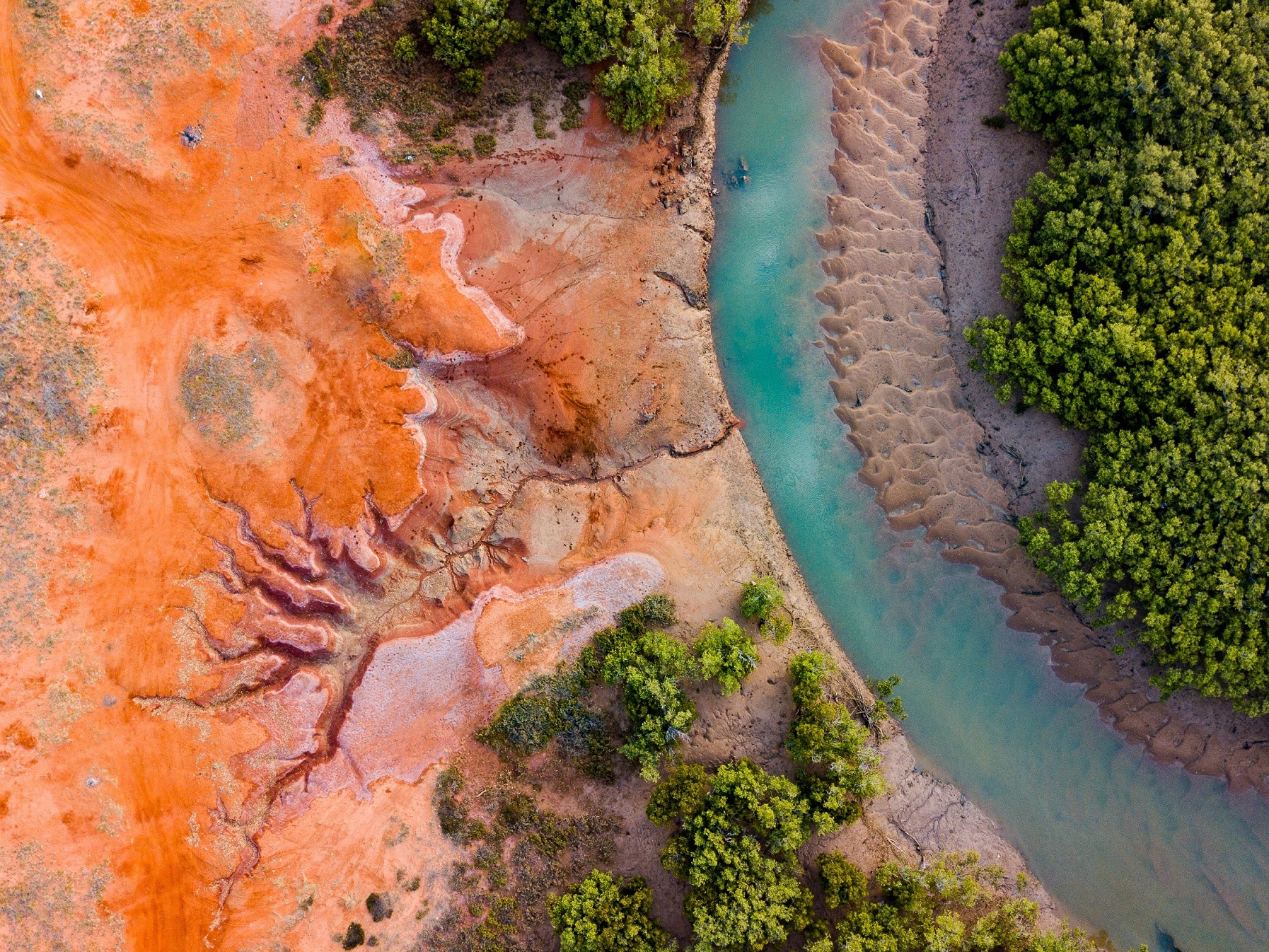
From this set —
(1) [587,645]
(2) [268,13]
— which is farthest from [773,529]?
(2) [268,13]

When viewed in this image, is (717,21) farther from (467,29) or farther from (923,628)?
(923,628)

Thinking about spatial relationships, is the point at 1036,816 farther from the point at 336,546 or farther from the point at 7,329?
the point at 7,329

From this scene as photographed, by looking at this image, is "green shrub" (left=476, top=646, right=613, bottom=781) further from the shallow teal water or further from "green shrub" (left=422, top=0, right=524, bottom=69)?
"green shrub" (left=422, top=0, right=524, bottom=69)

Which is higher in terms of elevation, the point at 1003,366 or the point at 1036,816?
the point at 1003,366

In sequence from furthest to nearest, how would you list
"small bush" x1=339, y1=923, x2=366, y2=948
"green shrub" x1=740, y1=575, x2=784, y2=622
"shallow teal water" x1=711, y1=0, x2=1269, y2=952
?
"shallow teal water" x1=711, y1=0, x2=1269, y2=952 < "green shrub" x1=740, y1=575, x2=784, y2=622 < "small bush" x1=339, y1=923, x2=366, y2=948

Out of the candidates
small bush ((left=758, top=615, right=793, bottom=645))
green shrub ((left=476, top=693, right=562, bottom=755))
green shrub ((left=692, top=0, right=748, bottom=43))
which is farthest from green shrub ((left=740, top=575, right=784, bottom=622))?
green shrub ((left=692, top=0, right=748, bottom=43))

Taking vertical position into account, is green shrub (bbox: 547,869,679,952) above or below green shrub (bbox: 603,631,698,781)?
below

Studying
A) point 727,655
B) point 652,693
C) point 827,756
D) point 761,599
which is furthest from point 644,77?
point 827,756
